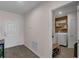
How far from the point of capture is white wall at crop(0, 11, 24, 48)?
566 centimetres

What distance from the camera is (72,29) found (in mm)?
5809

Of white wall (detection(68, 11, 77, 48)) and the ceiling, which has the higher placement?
the ceiling

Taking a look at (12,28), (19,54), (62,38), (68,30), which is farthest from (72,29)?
(12,28)

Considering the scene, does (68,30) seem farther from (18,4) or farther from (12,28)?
(12,28)

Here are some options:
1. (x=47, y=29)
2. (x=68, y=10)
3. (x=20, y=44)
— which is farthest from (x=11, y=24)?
(x=68, y=10)

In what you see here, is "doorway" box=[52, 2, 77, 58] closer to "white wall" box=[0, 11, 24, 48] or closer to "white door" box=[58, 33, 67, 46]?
"white door" box=[58, 33, 67, 46]

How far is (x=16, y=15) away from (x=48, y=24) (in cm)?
380

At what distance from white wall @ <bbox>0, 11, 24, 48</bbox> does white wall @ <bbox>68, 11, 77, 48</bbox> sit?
135 inches

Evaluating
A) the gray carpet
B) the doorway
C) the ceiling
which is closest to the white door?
the doorway

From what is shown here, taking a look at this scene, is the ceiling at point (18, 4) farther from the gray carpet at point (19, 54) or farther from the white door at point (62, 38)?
the white door at point (62, 38)

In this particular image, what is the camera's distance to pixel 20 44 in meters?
6.67

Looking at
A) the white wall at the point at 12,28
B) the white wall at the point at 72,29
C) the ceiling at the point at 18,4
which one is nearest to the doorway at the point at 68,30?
the white wall at the point at 72,29

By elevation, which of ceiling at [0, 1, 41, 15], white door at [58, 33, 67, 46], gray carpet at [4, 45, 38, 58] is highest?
ceiling at [0, 1, 41, 15]

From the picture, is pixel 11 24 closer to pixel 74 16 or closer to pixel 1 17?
pixel 1 17
